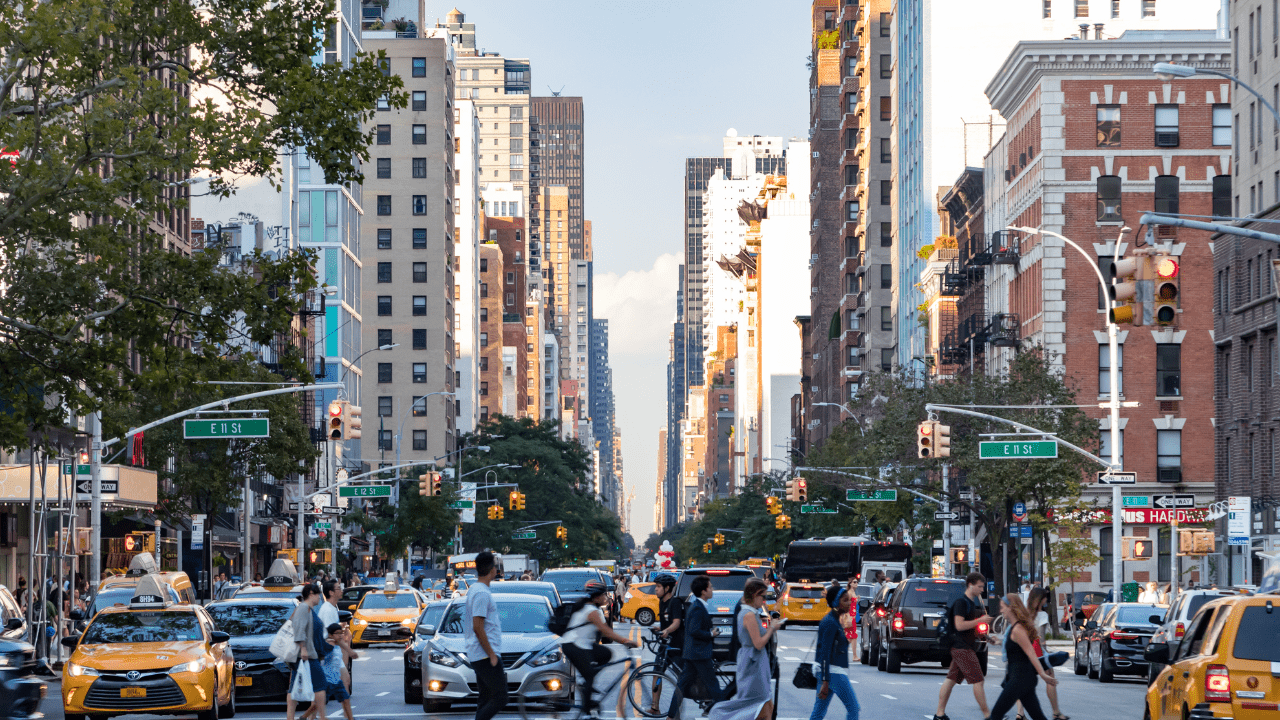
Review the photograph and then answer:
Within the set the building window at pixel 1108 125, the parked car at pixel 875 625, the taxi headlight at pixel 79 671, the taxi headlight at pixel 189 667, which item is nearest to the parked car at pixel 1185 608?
the parked car at pixel 875 625

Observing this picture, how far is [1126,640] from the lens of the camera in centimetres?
3306

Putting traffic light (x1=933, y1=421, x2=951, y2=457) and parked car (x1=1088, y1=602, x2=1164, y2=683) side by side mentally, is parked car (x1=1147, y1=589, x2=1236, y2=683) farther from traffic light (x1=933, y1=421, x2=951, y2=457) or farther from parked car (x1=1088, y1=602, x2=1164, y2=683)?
traffic light (x1=933, y1=421, x2=951, y2=457)

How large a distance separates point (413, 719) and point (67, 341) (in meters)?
8.66

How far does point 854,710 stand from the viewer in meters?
18.9

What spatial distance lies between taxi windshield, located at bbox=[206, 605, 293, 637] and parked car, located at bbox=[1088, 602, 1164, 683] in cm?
1551

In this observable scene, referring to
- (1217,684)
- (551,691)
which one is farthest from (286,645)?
(1217,684)

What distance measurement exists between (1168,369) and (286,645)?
Result: 190ft

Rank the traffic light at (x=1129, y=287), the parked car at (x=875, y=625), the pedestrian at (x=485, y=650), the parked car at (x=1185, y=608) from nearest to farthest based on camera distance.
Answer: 1. the pedestrian at (x=485, y=650)
2. the traffic light at (x=1129, y=287)
3. the parked car at (x=1185, y=608)
4. the parked car at (x=875, y=625)

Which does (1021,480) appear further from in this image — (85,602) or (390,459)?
(390,459)

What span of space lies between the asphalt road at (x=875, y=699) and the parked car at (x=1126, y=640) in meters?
0.33

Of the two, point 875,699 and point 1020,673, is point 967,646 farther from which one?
point 875,699

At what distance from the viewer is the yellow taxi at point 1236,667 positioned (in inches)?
586

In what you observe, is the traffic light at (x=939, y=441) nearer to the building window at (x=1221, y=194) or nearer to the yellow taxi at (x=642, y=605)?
the yellow taxi at (x=642, y=605)

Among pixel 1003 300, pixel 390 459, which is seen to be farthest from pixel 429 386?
pixel 1003 300
